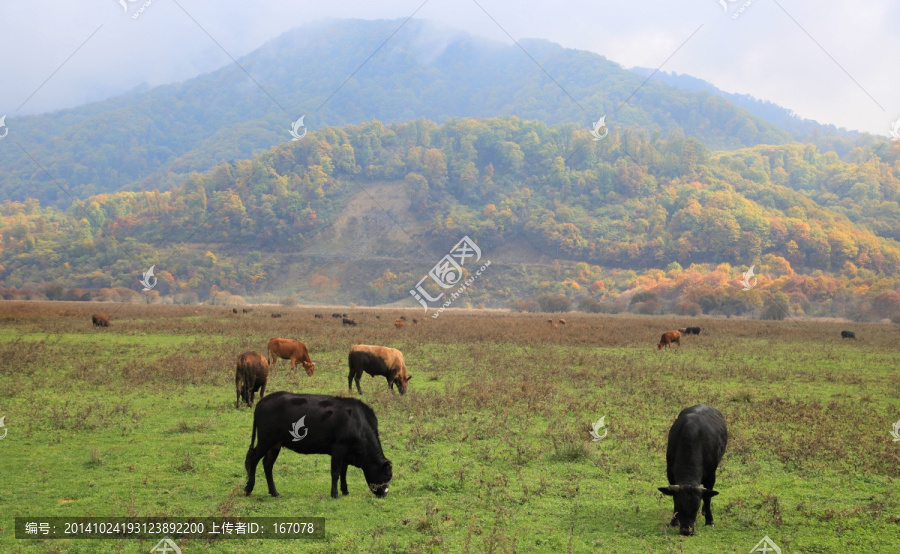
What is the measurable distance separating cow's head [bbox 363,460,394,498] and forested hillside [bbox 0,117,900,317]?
85.8 meters

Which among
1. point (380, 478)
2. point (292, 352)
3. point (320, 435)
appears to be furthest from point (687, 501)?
point (292, 352)

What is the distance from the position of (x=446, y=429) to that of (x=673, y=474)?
6.03m

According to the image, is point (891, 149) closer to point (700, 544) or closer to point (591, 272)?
point (591, 272)

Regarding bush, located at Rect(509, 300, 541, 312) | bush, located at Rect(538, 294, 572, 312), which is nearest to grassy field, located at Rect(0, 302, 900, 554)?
bush, located at Rect(538, 294, 572, 312)

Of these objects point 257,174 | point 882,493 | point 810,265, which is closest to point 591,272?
point 810,265

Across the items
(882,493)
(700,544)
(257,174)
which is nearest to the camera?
(700,544)

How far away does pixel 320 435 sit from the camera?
8891 millimetres

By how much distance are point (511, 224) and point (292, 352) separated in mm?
134929

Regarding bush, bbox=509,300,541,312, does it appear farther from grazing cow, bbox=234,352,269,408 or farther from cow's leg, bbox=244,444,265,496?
cow's leg, bbox=244,444,265,496

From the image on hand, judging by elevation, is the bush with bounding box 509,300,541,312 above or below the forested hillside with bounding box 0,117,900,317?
below

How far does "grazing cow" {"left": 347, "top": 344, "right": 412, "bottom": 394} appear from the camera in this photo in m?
18.0

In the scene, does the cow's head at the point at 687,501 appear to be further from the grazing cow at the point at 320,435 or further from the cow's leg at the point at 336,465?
the cow's leg at the point at 336,465

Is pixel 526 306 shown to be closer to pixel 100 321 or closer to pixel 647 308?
pixel 647 308

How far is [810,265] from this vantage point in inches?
5049
